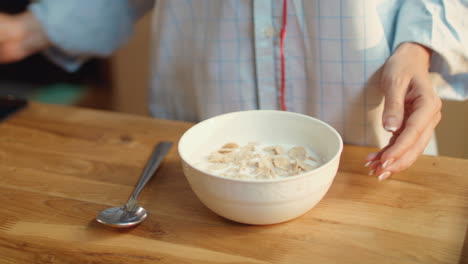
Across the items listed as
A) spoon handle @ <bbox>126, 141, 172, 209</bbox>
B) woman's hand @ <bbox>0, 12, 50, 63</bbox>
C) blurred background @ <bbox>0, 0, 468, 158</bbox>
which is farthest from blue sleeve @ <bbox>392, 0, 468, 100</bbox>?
blurred background @ <bbox>0, 0, 468, 158</bbox>

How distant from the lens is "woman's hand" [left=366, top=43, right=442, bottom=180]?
665 mm

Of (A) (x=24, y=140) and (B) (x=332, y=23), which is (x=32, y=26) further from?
(B) (x=332, y=23)

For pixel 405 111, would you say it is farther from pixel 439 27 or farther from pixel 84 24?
pixel 84 24

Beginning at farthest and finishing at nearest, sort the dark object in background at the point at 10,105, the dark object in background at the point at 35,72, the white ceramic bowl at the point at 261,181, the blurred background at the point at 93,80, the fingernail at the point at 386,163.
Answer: the dark object in background at the point at 35,72 → the blurred background at the point at 93,80 → the dark object in background at the point at 10,105 → the fingernail at the point at 386,163 → the white ceramic bowl at the point at 261,181

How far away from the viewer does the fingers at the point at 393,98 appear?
67 centimetres

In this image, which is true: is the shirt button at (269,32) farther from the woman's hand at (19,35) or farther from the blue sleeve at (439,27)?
the woman's hand at (19,35)

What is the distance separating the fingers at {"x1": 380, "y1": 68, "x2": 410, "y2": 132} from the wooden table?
3.6 inches

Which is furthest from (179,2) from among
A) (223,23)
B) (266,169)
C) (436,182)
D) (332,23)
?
(436,182)

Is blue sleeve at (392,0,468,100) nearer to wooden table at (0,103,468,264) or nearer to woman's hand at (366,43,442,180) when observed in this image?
woman's hand at (366,43,442,180)

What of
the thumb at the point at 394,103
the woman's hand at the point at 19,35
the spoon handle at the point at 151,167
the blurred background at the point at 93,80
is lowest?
the blurred background at the point at 93,80

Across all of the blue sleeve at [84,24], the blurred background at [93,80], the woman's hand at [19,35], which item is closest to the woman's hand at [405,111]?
the blue sleeve at [84,24]

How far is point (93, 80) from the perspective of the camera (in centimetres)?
245

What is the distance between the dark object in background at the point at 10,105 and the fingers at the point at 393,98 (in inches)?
27.9

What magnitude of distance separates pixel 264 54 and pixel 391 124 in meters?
0.31
